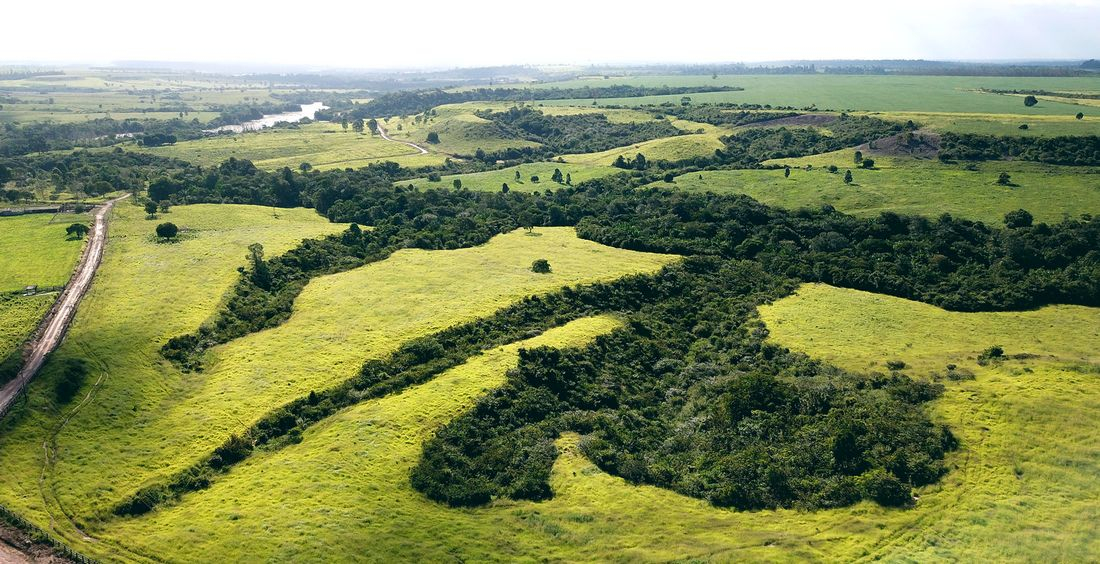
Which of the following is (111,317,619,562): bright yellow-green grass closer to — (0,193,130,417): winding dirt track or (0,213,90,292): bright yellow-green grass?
(0,193,130,417): winding dirt track

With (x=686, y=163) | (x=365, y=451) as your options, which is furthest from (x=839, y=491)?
(x=686, y=163)

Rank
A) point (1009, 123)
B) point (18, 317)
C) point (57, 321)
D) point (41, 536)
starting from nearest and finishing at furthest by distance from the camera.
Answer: point (41, 536) → point (57, 321) → point (18, 317) → point (1009, 123)

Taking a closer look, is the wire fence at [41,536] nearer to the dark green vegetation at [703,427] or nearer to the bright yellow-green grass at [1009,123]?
the dark green vegetation at [703,427]

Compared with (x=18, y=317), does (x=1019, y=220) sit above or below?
above

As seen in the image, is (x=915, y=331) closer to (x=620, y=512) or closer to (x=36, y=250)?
(x=620, y=512)

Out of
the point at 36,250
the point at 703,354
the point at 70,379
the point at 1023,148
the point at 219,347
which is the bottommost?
the point at 703,354

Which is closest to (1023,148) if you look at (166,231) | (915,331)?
(915,331)
